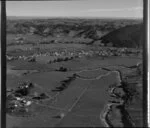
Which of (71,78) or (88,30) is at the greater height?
(88,30)

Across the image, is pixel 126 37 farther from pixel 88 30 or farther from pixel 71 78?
pixel 71 78

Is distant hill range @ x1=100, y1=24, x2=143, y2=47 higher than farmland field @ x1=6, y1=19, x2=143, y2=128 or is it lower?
higher

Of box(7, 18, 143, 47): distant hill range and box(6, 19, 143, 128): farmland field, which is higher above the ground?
box(7, 18, 143, 47): distant hill range

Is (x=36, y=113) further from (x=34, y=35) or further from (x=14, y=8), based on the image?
(x=14, y=8)

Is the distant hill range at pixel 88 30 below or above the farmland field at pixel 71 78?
above

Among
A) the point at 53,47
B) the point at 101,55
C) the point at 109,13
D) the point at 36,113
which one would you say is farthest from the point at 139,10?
the point at 36,113

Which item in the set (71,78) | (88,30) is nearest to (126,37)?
(88,30)

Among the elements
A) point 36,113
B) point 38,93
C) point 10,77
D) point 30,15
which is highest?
point 30,15

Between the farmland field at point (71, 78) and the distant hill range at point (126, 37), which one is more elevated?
the distant hill range at point (126, 37)
